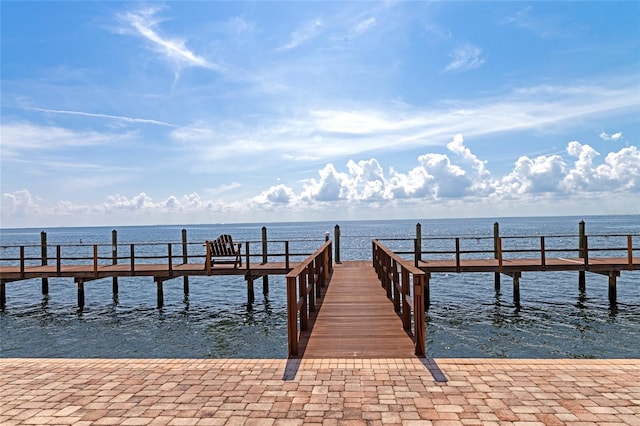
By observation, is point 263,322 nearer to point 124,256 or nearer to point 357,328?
point 357,328

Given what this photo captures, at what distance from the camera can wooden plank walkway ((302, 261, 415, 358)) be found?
641 cm

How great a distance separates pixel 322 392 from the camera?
4.83 metres

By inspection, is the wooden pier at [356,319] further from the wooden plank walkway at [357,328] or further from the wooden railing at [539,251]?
the wooden railing at [539,251]

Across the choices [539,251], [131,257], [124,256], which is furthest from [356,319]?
[124,256]

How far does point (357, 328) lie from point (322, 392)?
2.92 meters

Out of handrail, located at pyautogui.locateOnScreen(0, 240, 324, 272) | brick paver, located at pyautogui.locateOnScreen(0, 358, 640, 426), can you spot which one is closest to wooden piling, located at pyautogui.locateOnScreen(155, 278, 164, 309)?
handrail, located at pyautogui.locateOnScreen(0, 240, 324, 272)

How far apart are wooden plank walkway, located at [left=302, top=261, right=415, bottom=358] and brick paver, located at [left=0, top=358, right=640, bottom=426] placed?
1.49ft

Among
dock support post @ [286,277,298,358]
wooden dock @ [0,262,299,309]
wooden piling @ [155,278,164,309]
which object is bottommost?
wooden piling @ [155,278,164,309]

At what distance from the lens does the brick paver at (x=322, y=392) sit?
166 inches

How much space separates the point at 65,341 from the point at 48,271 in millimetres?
5262

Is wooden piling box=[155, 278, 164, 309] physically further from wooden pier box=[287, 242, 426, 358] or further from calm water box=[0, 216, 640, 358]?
wooden pier box=[287, 242, 426, 358]

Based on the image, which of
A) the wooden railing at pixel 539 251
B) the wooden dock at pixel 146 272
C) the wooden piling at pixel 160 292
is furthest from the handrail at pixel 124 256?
the wooden railing at pixel 539 251

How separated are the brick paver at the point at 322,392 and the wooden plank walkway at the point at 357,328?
0.46m

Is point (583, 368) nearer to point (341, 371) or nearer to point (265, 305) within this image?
point (341, 371)
